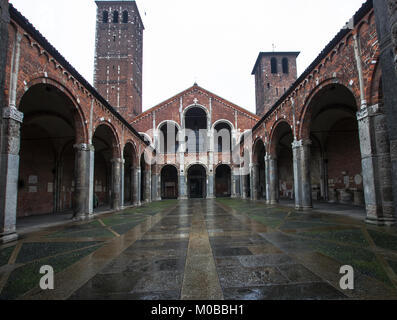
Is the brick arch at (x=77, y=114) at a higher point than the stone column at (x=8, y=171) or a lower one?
higher


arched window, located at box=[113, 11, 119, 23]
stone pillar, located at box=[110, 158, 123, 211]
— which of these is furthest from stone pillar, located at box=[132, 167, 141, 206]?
arched window, located at box=[113, 11, 119, 23]

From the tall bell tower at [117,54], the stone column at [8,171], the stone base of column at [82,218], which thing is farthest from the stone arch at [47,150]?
the tall bell tower at [117,54]

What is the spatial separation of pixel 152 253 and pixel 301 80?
969 cm

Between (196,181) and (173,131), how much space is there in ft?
22.9

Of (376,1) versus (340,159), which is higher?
(376,1)

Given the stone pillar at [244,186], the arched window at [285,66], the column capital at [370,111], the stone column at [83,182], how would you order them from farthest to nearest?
the arched window at [285,66] < the stone pillar at [244,186] < the stone column at [83,182] < the column capital at [370,111]

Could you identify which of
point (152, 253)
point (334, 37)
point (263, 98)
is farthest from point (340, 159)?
point (263, 98)

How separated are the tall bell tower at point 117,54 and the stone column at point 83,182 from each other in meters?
20.8

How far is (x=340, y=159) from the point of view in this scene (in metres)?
13.8

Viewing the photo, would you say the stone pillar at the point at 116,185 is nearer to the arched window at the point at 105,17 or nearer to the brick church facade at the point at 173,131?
the brick church facade at the point at 173,131

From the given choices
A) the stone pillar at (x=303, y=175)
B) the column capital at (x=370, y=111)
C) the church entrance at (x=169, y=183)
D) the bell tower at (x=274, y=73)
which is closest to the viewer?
the column capital at (x=370, y=111)

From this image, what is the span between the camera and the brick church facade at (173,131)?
568 centimetres

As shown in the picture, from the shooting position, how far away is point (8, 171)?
507 centimetres
